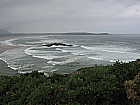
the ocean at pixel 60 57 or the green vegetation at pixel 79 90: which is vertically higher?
the green vegetation at pixel 79 90

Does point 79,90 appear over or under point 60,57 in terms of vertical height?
over

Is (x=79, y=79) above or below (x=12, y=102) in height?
above

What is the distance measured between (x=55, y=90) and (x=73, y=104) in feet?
4.19

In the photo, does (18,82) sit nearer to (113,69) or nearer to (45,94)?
(45,94)

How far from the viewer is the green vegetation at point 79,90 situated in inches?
323

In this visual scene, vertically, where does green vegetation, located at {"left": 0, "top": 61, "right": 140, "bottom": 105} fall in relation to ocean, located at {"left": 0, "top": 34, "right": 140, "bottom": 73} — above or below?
above

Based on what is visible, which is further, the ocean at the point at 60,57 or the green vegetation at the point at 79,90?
the ocean at the point at 60,57

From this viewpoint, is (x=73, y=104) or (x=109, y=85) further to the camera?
(x=109, y=85)

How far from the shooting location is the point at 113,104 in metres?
8.12

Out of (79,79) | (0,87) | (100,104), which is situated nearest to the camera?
(100,104)

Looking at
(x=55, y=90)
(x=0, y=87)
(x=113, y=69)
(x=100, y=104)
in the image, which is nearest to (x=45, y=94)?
(x=55, y=90)

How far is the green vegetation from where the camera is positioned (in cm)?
821

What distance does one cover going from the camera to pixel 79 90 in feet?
27.8

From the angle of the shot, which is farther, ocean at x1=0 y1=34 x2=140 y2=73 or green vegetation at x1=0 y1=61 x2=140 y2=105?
ocean at x1=0 y1=34 x2=140 y2=73
